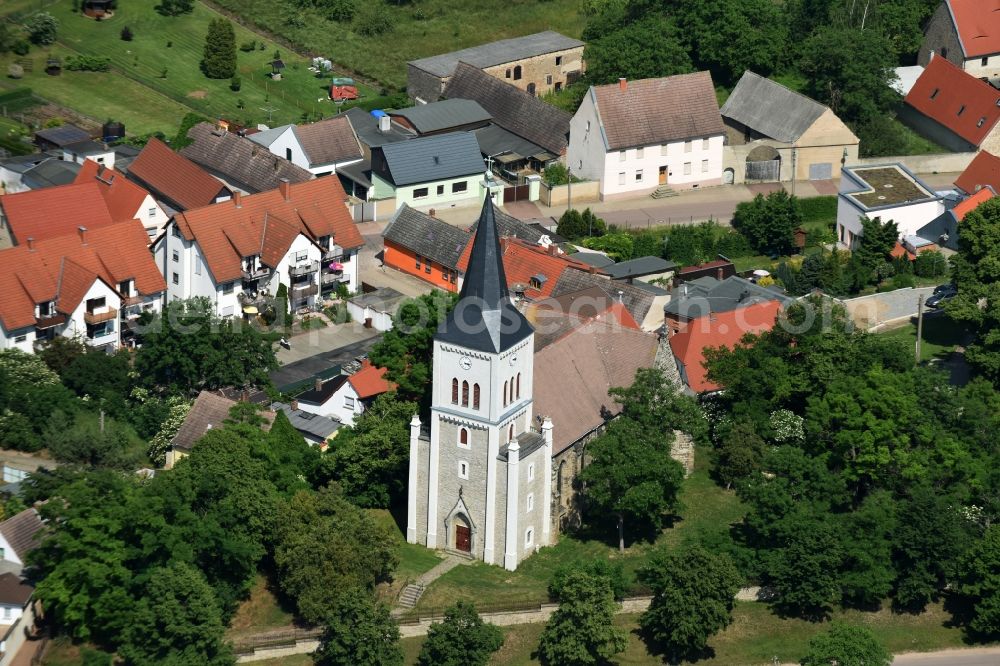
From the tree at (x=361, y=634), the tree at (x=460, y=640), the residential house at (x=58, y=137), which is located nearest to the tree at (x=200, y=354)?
the tree at (x=361, y=634)

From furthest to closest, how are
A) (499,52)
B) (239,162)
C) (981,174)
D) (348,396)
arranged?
(499,52) < (239,162) < (981,174) < (348,396)

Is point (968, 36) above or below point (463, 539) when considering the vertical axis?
above

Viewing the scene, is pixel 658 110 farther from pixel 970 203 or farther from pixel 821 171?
pixel 970 203

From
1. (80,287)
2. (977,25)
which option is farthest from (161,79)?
(977,25)

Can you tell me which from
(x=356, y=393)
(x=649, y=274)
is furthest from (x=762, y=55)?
(x=356, y=393)

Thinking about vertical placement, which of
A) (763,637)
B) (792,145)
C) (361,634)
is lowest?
(763,637)

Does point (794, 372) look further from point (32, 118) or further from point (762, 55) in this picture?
→ point (32, 118)

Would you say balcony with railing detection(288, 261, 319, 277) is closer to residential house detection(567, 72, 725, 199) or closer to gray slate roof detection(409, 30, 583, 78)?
residential house detection(567, 72, 725, 199)
